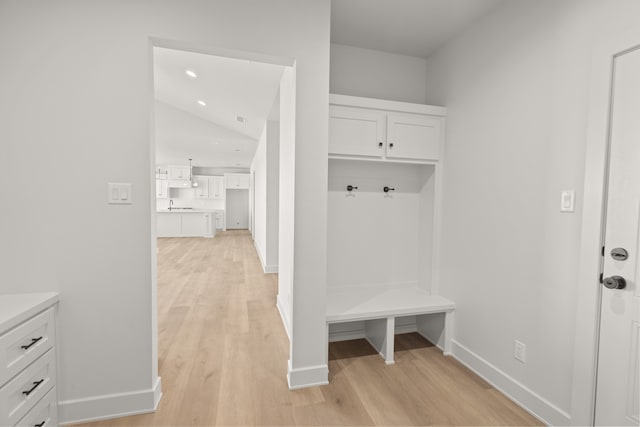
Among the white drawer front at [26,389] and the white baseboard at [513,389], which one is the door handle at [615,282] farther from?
the white drawer front at [26,389]

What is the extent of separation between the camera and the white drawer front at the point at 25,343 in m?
1.29

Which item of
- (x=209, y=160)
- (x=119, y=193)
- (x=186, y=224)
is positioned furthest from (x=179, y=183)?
(x=119, y=193)

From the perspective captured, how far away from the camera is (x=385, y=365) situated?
7.68 ft

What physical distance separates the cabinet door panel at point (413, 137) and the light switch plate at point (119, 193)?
1907 mm

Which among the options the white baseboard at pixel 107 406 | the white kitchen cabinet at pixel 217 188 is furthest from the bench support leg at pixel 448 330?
the white kitchen cabinet at pixel 217 188

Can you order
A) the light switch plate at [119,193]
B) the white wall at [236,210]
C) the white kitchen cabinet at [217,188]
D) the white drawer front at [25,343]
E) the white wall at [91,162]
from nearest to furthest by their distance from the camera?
the white drawer front at [25,343] → the white wall at [91,162] → the light switch plate at [119,193] → the white kitchen cabinet at [217,188] → the white wall at [236,210]

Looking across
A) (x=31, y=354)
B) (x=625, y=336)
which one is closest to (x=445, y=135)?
(x=625, y=336)

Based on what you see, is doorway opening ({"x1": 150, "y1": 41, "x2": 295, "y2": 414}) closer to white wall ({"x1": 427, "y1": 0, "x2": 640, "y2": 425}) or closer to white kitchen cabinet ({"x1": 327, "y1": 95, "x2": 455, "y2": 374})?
white kitchen cabinet ({"x1": 327, "y1": 95, "x2": 455, "y2": 374})

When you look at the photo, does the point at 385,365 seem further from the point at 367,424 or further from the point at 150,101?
the point at 150,101

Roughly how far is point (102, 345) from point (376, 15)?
2879 millimetres

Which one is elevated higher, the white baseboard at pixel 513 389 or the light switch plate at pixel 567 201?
the light switch plate at pixel 567 201

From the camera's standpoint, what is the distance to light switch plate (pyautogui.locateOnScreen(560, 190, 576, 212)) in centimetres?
163

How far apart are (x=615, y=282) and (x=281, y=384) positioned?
202cm

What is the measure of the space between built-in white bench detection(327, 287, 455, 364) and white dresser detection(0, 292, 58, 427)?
1636mm
